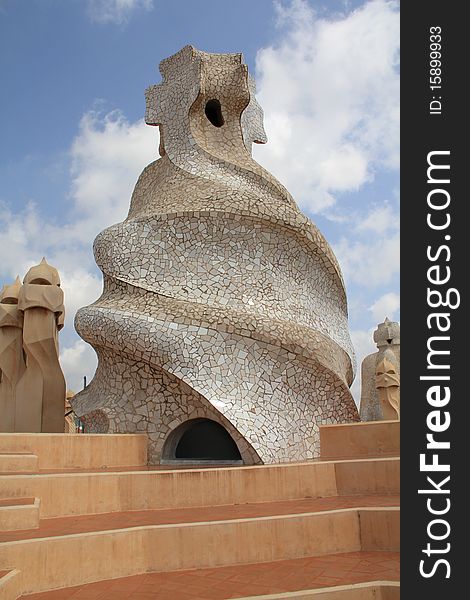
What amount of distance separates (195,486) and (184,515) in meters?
0.61

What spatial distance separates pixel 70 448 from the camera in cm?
786

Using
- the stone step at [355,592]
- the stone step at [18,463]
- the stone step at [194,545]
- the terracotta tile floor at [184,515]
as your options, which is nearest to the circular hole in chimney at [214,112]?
the stone step at [18,463]

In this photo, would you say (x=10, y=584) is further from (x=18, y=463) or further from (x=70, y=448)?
(x=70, y=448)

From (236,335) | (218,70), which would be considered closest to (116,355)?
(236,335)

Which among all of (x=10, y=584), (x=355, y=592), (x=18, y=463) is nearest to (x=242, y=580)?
(x=355, y=592)

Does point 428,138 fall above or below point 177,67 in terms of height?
below

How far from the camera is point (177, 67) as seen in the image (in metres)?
12.2

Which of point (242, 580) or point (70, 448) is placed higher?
point (70, 448)

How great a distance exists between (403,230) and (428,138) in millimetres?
561

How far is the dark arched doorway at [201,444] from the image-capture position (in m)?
9.21

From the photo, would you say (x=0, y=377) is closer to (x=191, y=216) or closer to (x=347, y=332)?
(x=191, y=216)

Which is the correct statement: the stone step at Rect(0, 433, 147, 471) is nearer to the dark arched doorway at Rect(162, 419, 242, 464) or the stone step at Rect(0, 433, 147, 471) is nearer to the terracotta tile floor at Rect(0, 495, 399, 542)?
the dark arched doorway at Rect(162, 419, 242, 464)

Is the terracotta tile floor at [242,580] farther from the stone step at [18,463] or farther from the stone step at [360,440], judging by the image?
the stone step at [360,440]

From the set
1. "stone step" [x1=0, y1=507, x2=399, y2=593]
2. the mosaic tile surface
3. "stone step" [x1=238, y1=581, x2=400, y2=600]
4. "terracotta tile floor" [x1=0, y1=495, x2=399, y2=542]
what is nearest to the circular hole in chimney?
the mosaic tile surface
